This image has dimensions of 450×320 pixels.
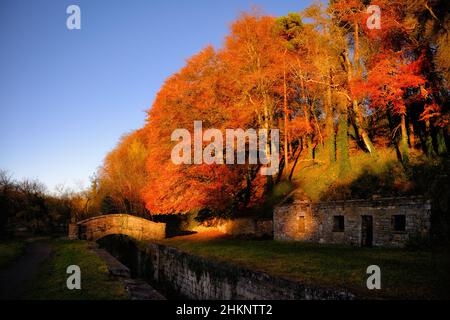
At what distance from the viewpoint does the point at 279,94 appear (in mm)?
26484

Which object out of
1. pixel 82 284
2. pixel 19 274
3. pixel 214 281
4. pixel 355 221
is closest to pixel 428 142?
pixel 355 221

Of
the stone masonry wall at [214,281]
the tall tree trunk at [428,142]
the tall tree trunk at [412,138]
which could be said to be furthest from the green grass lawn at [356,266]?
the tall tree trunk at [412,138]

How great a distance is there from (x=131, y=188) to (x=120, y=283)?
24.7m

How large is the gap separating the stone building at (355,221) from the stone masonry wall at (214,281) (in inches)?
240

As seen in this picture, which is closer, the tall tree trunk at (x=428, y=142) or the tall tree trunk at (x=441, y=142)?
the tall tree trunk at (x=441, y=142)

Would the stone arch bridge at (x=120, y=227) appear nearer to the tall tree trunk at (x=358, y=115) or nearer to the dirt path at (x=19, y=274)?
the dirt path at (x=19, y=274)

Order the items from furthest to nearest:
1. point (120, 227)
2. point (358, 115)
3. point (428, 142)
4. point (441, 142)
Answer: point (120, 227), point (358, 115), point (428, 142), point (441, 142)

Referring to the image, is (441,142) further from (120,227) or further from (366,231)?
(120,227)

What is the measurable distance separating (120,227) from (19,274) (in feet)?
46.6

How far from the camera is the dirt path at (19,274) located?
30.0 feet

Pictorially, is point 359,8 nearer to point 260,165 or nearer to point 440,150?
point 440,150

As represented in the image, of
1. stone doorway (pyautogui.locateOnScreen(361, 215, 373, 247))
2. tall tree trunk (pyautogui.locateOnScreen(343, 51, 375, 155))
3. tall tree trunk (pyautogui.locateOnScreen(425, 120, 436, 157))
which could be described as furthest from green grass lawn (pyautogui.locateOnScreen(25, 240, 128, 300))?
tall tree trunk (pyautogui.locateOnScreen(343, 51, 375, 155))

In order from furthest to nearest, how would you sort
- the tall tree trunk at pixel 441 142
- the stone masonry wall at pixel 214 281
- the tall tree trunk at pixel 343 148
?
the tall tree trunk at pixel 343 148
the tall tree trunk at pixel 441 142
the stone masonry wall at pixel 214 281

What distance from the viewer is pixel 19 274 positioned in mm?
11852
